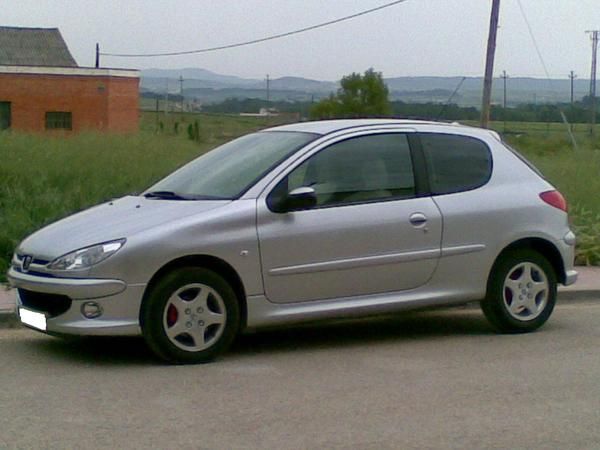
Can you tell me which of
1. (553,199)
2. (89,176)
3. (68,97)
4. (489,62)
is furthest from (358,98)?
(553,199)

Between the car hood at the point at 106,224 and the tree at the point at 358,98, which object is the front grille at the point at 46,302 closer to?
the car hood at the point at 106,224

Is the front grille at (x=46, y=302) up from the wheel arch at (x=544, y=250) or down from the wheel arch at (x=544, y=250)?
down

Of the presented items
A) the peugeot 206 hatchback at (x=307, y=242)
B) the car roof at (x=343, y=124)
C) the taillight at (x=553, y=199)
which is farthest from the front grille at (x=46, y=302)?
the taillight at (x=553, y=199)

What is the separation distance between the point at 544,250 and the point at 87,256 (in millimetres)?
3785

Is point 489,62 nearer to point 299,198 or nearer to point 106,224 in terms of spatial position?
point 299,198

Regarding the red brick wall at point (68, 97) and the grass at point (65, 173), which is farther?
the red brick wall at point (68, 97)

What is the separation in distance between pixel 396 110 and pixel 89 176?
23.3 meters

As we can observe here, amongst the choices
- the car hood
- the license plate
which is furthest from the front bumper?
the car hood

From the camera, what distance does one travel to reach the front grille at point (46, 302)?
7609mm

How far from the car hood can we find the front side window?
2.28ft

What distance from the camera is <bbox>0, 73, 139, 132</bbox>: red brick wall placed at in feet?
165

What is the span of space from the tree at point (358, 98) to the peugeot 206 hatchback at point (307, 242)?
29411 mm

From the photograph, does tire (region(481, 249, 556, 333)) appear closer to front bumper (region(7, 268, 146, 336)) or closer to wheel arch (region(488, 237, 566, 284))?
wheel arch (region(488, 237, 566, 284))

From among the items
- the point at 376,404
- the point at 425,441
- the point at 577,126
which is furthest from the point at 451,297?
the point at 577,126
